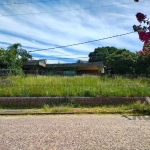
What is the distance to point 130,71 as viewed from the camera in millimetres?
28406

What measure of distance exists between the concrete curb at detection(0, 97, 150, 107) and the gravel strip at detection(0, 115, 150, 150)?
3097 millimetres

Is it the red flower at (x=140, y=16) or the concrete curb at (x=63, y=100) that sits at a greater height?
the red flower at (x=140, y=16)

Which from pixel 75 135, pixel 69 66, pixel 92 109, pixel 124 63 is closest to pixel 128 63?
pixel 124 63

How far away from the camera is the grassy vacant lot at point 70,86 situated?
1188 cm

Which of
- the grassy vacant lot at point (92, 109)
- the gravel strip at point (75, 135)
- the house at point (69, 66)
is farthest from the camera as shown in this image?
the house at point (69, 66)

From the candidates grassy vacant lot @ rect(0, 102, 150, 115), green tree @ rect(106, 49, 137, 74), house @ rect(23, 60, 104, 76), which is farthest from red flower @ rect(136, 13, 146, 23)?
house @ rect(23, 60, 104, 76)

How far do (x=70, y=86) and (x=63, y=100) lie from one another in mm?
1080

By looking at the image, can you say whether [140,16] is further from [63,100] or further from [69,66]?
[69,66]

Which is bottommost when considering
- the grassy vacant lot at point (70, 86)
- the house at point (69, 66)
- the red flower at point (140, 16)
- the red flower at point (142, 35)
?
the grassy vacant lot at point (70, 86)

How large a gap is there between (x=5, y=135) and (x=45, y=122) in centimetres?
187

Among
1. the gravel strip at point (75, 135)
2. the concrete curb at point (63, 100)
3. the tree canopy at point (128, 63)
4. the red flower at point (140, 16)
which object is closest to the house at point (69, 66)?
the tree canopy at point (128, 63)

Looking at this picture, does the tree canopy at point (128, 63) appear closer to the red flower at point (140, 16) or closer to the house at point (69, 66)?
the house at point (69, 66)

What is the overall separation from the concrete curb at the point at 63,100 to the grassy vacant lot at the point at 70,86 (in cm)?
31

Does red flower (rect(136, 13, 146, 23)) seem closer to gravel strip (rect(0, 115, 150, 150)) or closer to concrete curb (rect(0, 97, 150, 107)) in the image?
gravel strip (rect(0, 115, 150, 150))
